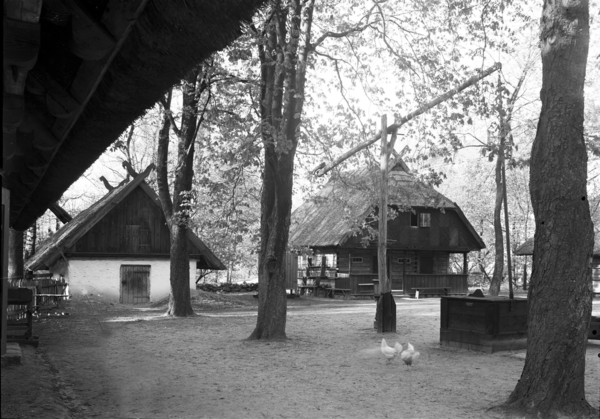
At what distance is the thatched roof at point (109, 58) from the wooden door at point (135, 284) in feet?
72.2

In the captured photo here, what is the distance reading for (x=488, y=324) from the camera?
41.9 ft

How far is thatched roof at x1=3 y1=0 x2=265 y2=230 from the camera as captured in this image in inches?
166

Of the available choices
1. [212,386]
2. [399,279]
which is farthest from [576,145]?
[399,279]

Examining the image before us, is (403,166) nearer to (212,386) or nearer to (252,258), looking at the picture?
(252,258)

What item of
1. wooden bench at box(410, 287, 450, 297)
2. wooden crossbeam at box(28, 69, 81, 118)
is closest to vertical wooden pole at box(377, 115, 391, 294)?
wooden crossbeam at box(28, 69, 81, 118)

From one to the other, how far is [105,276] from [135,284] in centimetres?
140

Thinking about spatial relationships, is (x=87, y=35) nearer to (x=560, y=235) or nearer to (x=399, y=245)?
(x=560, y=235)

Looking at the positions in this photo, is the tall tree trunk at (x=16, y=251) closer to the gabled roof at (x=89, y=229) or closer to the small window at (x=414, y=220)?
the gabled roof at (x=89, y=229)

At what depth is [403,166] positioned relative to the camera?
35938 millimetres

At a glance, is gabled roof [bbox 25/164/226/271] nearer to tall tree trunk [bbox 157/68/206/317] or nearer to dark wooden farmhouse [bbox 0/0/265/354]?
tall tree trunk [bbox 157/68/206/317]

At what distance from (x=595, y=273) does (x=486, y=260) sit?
19175mm

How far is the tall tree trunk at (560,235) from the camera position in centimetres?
703

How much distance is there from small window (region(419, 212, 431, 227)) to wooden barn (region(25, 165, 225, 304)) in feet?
47.5

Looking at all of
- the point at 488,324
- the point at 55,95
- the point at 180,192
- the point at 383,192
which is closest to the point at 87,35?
the point at 55,95
